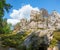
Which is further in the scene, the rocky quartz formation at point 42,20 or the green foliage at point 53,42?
the rocky quartz formation at point 42,20

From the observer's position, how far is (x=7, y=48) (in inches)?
597

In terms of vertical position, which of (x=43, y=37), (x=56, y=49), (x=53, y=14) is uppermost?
(x=53, y=14)

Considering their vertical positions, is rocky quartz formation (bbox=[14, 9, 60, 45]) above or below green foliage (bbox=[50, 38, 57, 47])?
above

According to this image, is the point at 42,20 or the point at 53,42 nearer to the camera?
the point at 53,42

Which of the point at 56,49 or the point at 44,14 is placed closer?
the point at 56,49

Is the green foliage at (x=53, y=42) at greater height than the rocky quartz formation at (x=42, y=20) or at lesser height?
lesser

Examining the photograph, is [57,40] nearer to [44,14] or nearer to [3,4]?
[3,4]

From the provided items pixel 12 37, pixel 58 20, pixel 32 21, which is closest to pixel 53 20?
pixel 58 20

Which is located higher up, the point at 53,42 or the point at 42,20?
the point at 42,20

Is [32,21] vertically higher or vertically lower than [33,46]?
higher

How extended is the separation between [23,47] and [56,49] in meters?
2.30

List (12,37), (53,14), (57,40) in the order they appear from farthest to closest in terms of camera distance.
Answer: (53,14), (12,37), (57,40)

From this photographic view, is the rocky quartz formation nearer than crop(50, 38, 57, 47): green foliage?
No

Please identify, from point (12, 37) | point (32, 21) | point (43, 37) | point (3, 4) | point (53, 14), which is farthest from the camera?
point (53, 14)
